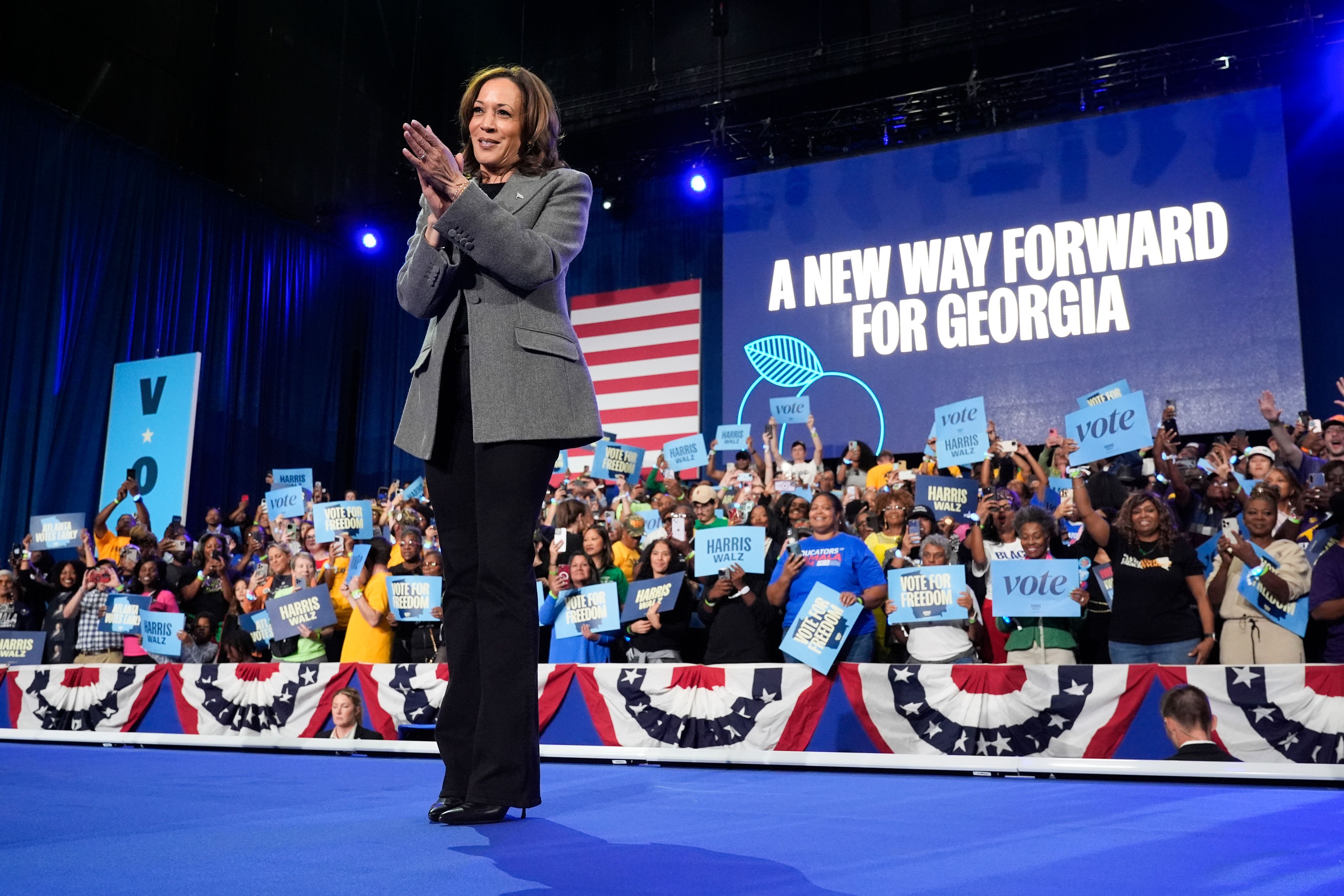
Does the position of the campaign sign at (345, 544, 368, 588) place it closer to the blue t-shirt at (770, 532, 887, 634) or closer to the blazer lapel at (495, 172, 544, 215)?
the blue t-shirt at (770, 532, 887, 634)

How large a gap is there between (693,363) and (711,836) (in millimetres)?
10771

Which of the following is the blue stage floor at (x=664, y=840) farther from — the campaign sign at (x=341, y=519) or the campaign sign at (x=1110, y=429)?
the campaign sign at (x=341, y=519)

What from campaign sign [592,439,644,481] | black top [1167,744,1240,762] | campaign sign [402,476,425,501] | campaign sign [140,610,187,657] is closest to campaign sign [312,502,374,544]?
campaign sign [140,610,187,657]

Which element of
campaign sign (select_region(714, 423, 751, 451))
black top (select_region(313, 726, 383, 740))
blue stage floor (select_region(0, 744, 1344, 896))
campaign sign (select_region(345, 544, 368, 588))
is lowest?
black top (select_region(313, 726, 383, 740))

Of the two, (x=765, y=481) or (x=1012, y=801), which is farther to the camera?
(x=765, y=481)

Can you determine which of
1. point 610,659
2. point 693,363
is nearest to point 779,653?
point 610,659

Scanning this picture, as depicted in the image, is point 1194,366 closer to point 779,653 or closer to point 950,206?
point 950,206

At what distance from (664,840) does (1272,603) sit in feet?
12.7

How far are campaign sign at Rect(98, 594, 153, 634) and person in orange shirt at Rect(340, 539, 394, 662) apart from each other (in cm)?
126

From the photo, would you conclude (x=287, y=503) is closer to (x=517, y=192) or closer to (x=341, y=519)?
(x=341, y=519)

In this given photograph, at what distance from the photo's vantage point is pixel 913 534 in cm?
583

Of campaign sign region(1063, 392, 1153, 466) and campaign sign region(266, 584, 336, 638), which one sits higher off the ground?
campaign sign region(1063, 392, 1153, 466)

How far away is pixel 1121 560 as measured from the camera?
480 cm

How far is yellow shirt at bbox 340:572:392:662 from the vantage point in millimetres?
5965
